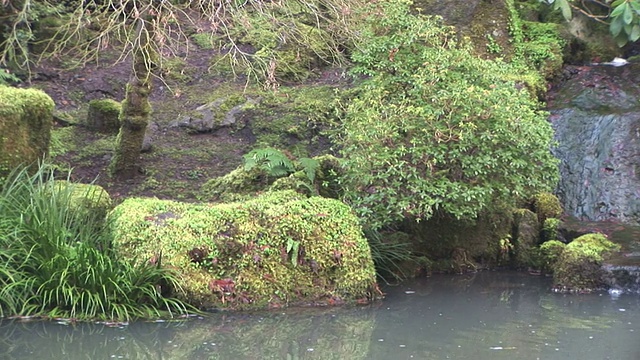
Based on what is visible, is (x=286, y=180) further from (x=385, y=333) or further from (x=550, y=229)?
(x=550, y=229)

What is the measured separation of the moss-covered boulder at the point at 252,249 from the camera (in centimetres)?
748

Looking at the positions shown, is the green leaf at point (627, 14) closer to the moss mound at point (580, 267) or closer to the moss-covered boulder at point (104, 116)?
the moss mound at point (580, 267)

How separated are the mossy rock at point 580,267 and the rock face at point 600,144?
177 cm

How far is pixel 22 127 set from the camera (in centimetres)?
845

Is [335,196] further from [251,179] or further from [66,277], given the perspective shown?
[66,277]

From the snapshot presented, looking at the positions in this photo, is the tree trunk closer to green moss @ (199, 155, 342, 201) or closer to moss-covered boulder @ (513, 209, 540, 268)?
green moss @ (199, 155, 342, 201)

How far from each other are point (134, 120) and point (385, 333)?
435 centimetres

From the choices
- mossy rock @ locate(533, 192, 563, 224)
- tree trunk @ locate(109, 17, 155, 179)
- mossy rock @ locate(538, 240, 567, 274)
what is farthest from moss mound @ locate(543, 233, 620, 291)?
tree trunk @ locate(109, 17, 155, 179)

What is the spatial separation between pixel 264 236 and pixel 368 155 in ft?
4.62

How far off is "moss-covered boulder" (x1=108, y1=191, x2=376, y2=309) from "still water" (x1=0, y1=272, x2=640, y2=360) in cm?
25

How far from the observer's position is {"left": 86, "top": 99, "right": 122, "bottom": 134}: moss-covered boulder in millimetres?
11258

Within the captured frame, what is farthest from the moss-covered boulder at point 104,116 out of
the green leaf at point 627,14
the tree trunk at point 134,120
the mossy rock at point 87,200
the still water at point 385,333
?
the green leaf at point 627,14

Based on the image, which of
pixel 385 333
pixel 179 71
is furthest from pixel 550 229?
pixel 179 71

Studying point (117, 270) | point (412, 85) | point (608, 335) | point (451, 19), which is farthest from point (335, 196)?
point (451, 19)
